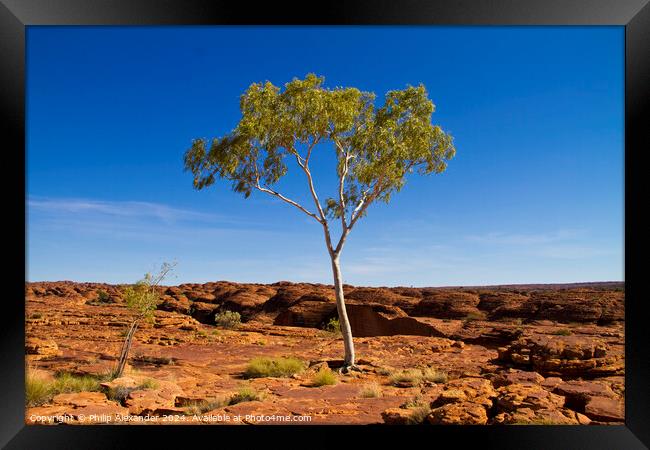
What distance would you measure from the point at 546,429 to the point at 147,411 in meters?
5.69

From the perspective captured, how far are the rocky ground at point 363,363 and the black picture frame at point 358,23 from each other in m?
0.60

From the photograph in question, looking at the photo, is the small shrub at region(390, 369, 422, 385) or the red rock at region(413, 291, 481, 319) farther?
the red rock at region(413, 291, 481, 319)

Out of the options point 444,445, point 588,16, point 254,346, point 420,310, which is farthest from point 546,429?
point 420,310

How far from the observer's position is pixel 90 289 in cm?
4888

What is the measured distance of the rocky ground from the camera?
659 cm

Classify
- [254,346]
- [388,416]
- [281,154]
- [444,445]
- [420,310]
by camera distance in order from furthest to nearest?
[420,310] → [254,346] → [281,154] → [388,416] → [444,445]

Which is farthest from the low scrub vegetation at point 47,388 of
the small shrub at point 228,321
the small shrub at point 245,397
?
the small shrub at point 228,321

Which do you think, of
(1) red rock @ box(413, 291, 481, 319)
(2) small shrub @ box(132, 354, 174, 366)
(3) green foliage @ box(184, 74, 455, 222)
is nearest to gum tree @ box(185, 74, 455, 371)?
(3) green foliage @ box(184, 74, 455, 222)

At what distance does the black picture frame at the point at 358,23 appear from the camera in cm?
522

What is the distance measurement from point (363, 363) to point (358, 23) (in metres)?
9.09

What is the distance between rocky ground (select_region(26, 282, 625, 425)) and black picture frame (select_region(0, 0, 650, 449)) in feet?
1.98

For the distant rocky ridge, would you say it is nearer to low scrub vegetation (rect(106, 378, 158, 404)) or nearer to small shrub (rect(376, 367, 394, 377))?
small shrub (rect(376, 367, 394, 377))

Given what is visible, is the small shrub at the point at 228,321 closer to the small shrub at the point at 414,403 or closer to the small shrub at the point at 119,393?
the small shrub at the point at 119,393

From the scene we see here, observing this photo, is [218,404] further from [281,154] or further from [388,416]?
[281,154]
